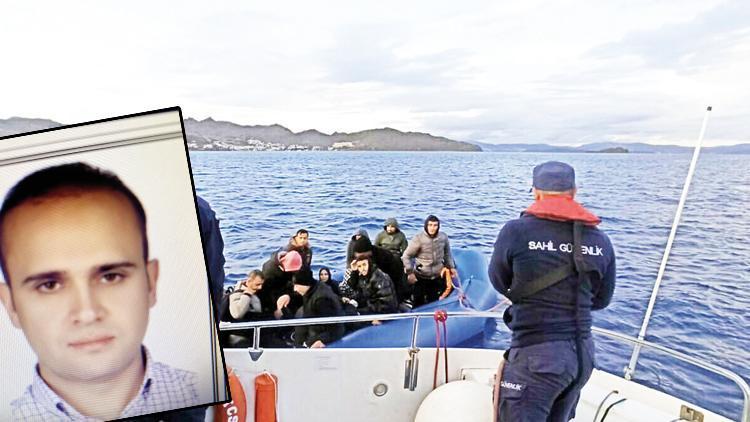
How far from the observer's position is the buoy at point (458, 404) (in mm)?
1941

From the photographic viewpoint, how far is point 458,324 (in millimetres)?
2541

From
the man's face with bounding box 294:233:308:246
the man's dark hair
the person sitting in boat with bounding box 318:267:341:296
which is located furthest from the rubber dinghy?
the man's dark hair

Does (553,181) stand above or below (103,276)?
above

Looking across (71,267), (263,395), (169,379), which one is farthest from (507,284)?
(71,267)

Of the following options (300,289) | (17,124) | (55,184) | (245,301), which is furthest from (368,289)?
(55,184)

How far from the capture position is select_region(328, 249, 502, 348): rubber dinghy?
8.14 feet

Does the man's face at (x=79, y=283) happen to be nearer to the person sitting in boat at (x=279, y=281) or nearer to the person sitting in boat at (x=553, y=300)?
the person sitting in boat at (x=553, y=300)

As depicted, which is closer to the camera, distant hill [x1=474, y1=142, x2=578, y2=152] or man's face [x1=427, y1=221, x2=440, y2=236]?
distant hill [x1=474, y1=142, x2=578, y2=152]

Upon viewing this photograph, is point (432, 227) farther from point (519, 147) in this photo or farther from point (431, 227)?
point (519, 147)

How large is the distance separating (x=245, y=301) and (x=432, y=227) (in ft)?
3.35

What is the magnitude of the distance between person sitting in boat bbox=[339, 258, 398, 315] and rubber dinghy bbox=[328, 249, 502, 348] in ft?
0.53

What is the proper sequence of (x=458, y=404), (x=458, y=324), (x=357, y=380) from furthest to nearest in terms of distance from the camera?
(x=458, y=324), (x=357, y=380), (x=458, y=404)

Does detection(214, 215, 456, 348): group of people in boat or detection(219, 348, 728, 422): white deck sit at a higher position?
detection(214, 215, 456, 348): group of people in boat

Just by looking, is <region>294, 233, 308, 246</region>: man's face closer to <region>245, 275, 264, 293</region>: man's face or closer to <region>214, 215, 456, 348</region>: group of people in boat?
<region>214, 215, 456, 348</region>: group of people in boat
